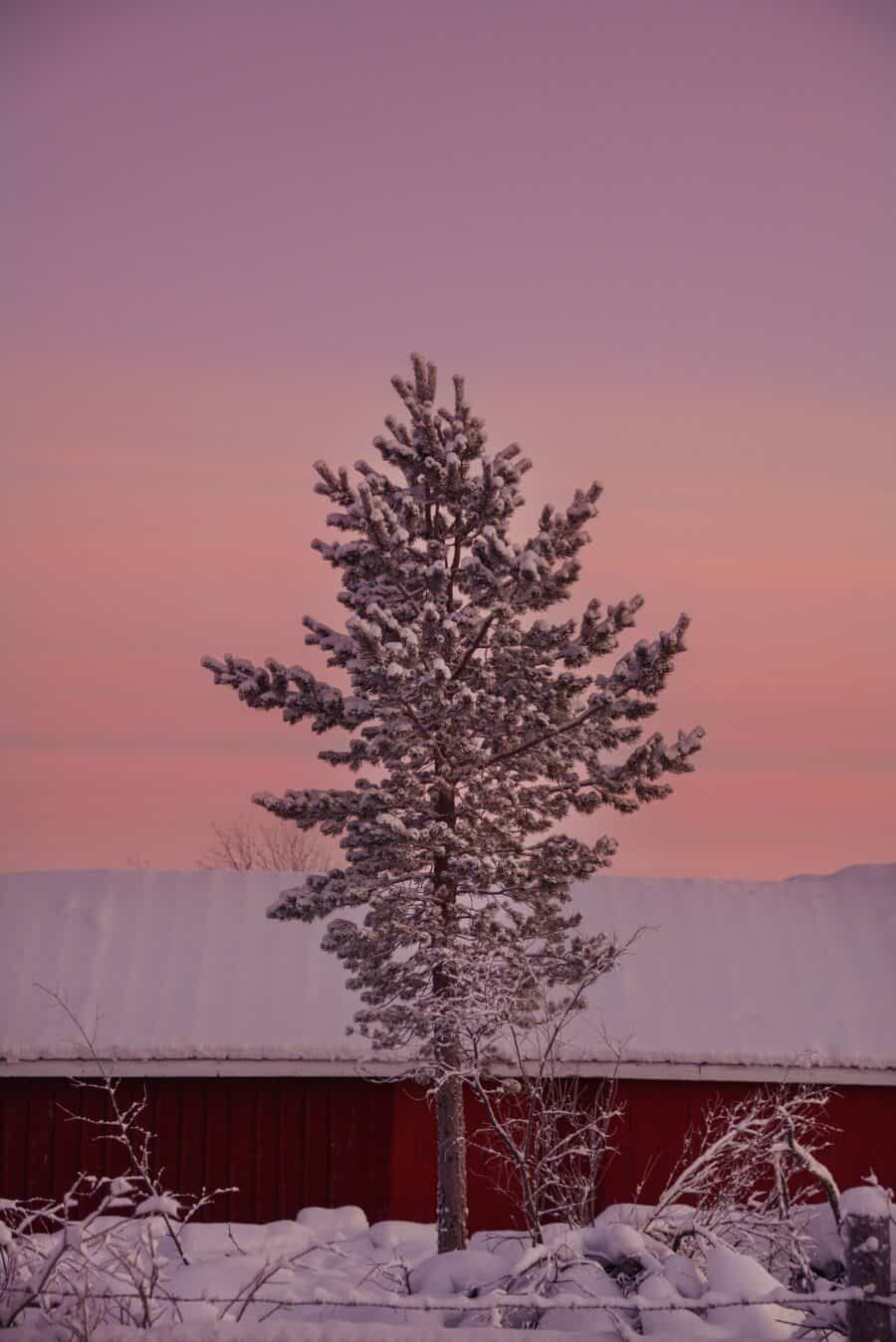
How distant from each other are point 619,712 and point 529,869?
Answer: 6.82 feet

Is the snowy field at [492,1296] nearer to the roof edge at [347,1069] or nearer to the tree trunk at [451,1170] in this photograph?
the tree trunk at [451,1170]

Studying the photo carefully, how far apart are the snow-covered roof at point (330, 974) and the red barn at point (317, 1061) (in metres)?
0.04

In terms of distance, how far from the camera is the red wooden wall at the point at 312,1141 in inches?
771

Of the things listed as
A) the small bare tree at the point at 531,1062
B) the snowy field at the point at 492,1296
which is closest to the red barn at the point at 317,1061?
the small bare tree at the point at 531,1062

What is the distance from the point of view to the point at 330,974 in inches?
814

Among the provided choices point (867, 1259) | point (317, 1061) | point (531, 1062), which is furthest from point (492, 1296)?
point (317, 1061)

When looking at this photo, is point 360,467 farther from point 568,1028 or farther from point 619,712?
point 568,1028

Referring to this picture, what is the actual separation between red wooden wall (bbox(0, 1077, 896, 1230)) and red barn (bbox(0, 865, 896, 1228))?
0.02 meters

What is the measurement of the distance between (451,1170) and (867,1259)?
10.2 m

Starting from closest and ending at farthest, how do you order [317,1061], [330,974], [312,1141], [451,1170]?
[451,1170]
[317,1061]
[312,1141]
[330,974]

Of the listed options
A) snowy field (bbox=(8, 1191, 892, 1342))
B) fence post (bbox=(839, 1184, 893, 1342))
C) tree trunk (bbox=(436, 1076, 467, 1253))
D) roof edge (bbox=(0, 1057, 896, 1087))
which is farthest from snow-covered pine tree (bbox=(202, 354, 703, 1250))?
fence post (bbox=(839, 1184, 893, 1342))

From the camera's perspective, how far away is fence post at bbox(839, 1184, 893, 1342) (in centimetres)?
635

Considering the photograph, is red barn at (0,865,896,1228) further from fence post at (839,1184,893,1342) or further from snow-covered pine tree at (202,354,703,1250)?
fence post at (839,1184,893,1342)

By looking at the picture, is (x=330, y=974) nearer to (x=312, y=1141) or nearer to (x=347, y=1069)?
(x=347, y=1069)
